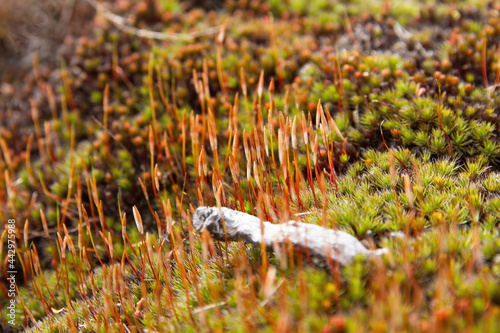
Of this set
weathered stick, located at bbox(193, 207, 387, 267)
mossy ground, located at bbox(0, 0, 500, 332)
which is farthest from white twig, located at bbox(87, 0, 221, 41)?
weathered stick, located at bbox(193, 207, 387, 267)

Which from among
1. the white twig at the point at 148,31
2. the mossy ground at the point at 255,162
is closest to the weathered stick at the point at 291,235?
the mossy ground at the point at 255,162

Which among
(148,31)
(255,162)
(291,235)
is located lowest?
(291,235)

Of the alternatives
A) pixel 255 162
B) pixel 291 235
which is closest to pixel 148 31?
pixel 255 162

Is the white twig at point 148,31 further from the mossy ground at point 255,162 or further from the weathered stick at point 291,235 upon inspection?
the weathered stick at point 291,235

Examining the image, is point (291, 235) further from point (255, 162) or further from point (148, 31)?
point (148, 31)

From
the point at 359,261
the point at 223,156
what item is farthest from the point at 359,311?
the point at 223,156

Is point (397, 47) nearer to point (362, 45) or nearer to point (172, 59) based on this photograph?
point (362, 45)
